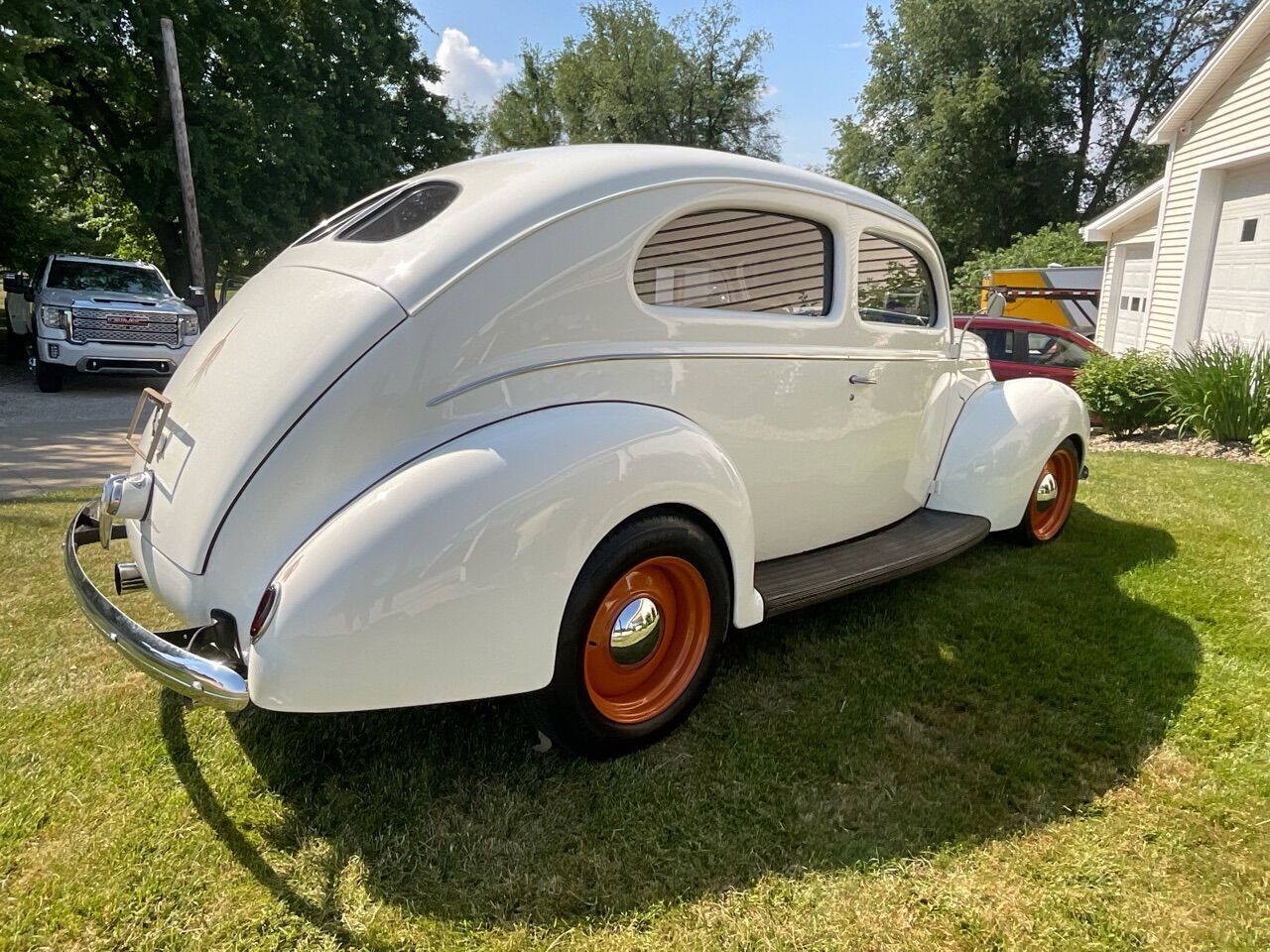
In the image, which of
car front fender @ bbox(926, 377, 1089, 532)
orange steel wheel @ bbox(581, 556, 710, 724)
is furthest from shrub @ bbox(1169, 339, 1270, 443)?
orange steel wheel @ bbox(581, 556, 710, 724)

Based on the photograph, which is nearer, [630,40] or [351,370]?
[351,370]

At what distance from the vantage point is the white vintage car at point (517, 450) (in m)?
2.05

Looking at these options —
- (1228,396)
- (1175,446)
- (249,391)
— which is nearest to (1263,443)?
(1228,396)

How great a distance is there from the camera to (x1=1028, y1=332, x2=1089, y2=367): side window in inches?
423

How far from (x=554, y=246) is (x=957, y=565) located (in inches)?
121

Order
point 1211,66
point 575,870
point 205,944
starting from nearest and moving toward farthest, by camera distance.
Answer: point 205,944 → point 575,870 → point 1211,66

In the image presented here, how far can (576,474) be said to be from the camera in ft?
7.34

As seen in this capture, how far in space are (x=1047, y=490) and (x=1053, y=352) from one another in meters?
7.31

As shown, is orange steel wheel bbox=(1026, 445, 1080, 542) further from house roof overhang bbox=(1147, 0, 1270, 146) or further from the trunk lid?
house roof overhang bbox=(1147, 0, 1270, 146)

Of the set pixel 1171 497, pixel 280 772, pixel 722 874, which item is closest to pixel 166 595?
pixel 280 772

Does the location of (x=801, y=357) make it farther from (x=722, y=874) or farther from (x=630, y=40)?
(x=630, y=40)

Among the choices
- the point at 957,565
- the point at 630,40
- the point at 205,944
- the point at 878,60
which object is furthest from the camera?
the point at 630,40

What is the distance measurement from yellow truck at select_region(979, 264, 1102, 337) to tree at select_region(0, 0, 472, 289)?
49.7 ft

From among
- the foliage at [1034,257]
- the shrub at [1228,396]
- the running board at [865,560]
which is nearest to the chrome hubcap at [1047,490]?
the running board at [865,560]
